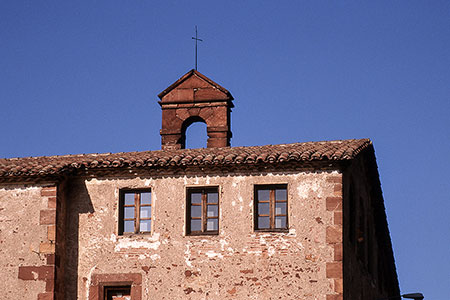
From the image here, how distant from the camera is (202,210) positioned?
31.4m

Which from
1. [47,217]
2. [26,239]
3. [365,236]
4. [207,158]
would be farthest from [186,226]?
[365,236]

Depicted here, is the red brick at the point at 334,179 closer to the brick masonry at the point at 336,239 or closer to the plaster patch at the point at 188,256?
the brick masonry at the point at 336,239

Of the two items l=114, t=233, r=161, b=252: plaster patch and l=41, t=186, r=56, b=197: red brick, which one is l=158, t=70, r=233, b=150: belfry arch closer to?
l=114, t=233, r=161, b=252: plaster patch

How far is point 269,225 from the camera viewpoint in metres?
30.9

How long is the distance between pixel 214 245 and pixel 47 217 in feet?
15.2

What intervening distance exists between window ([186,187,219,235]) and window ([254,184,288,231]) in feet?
3.79

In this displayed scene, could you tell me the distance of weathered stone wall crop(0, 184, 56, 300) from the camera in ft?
102

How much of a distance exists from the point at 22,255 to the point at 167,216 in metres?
4.08

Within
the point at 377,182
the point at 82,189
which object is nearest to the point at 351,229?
the point at 377,182

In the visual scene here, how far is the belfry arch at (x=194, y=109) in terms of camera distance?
37250 mm

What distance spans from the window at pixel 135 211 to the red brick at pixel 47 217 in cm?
184

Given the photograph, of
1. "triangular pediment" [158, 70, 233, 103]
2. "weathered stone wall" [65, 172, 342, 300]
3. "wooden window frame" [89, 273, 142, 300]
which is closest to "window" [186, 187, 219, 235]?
"weathered stone wall" [65, 172, 342, 300]

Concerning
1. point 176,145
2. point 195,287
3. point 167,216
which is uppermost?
point 176,145

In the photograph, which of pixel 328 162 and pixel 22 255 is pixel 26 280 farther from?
pixel 328 162
